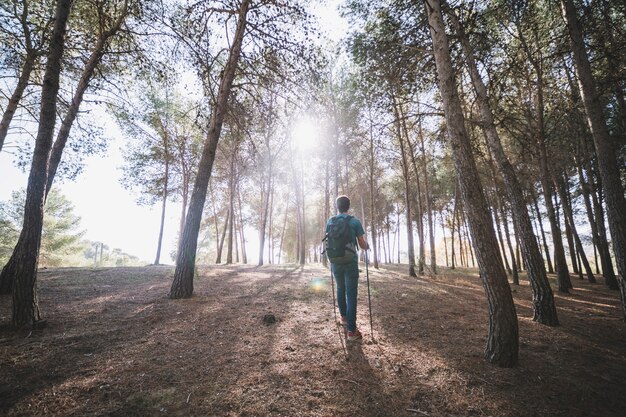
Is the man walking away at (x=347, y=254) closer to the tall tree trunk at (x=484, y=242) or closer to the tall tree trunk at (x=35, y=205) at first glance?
the tall tree trunk at (x=484, y=242)

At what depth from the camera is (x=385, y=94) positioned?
6707 millimetres

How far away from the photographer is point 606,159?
17.4ft

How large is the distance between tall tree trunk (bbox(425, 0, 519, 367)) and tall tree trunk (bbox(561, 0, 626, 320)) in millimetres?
3559

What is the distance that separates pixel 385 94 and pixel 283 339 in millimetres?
6353

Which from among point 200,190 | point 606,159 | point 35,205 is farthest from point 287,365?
point 606,159

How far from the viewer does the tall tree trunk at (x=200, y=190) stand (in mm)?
A: 6578

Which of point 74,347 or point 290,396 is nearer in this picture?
point 290,396

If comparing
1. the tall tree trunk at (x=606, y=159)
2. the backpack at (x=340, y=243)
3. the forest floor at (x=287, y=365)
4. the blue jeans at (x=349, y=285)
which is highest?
the tall tree trunk at (x=606, y=159)

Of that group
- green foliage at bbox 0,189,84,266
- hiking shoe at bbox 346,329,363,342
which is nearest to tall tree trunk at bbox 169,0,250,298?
hiking shoe at bbox 346,329,363,342

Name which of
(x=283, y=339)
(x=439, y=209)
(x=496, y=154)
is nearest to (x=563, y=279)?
(x=496, y=154)

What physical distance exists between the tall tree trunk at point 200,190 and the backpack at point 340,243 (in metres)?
3.98

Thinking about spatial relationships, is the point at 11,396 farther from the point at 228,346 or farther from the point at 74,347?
the point at 228,346

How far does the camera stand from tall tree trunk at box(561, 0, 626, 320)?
A: 196 inches

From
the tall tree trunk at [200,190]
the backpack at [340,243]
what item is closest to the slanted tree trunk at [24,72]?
the tall tree trunk at [200,190]
